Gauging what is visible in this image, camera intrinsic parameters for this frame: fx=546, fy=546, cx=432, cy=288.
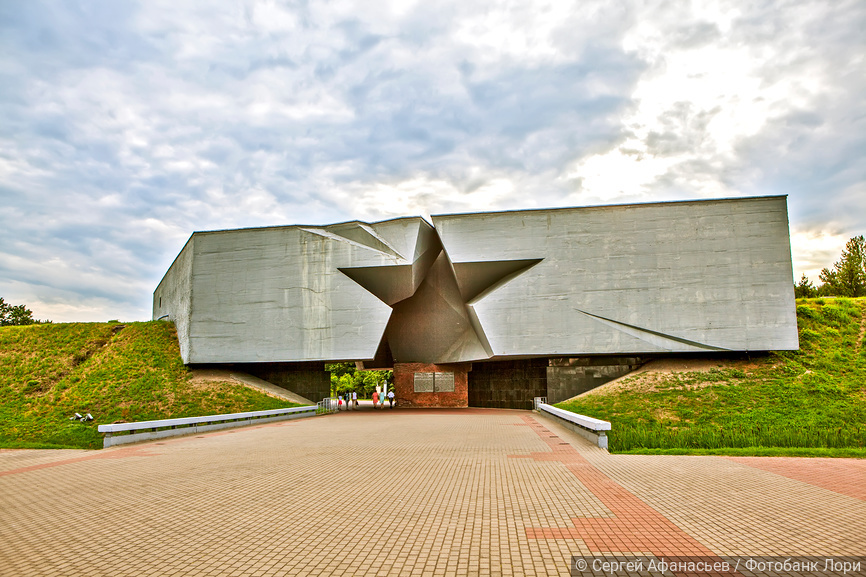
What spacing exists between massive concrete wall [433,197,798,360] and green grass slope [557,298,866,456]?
1.33 meters

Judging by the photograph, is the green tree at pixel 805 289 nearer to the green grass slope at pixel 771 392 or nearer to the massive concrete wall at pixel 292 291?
the green grass slope at pixel 771 392

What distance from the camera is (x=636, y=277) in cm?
2423

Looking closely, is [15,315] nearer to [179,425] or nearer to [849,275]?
[179,425]

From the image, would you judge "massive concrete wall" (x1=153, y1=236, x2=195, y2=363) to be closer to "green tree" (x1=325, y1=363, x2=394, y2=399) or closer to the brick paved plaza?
the brick paved plaza

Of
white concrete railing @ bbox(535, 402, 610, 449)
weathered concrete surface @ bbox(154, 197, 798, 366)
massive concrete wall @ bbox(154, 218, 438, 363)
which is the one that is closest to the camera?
white concrete railing @ bbox(535, 402, 610, 449)

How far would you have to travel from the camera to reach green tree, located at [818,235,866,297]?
31750 mm

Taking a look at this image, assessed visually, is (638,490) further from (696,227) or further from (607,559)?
(696,227)

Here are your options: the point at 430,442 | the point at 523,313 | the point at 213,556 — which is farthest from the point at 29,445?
the point at 523,313

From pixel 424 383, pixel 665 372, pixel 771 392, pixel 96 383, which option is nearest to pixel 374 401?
pixel 424 383

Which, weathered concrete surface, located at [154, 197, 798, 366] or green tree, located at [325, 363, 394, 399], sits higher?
weathered concrete surface, located at [154, 197, 798, 366]

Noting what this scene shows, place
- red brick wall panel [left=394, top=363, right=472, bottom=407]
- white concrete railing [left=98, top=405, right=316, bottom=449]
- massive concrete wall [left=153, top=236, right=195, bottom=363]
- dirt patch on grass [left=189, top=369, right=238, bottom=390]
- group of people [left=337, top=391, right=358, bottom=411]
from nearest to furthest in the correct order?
white concrete railing [left=98, top=405, right=316, bottom=449], dirt patch on grass [left=189, top=369, right=238, bottom=390], massive concrete wall [left=153, top=236, right=195, bottom=363], group of people [left=337, top=391, right=358, bottom=411], red brick wall panel [left=394, top=363, right=472, bottom=407]

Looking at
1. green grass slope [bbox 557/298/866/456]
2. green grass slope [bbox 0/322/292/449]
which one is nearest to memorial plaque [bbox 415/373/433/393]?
green grass slope [bbox 0/322/292/449]

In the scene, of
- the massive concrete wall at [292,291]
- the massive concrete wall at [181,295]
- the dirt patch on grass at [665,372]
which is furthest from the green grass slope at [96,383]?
the dirt patch on grass at [665,372]

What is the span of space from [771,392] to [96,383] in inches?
1065
